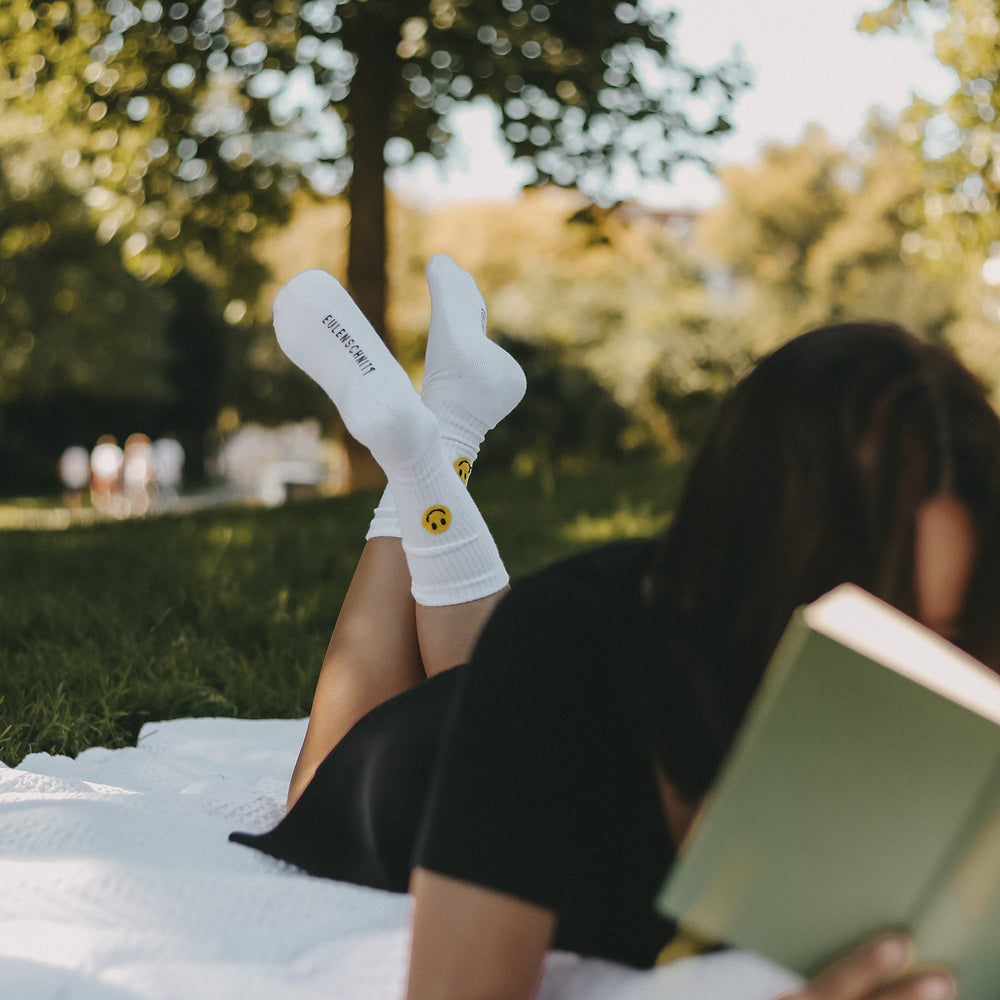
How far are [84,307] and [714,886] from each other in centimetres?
1538

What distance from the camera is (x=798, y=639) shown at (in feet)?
2.69

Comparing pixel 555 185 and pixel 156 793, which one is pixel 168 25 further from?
pixel 156 793

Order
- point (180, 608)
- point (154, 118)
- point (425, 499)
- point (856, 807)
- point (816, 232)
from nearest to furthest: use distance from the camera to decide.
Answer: point (856, 807)
point (425, 499)
point (180, 608)
point (154, 118)
point (816, 232)

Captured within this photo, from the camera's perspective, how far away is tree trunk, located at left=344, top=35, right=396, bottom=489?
25.7 feet

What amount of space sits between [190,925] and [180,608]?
2755 millimetres

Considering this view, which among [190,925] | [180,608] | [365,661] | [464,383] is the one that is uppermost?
[464,383]

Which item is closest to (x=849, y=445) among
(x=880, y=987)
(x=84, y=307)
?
(x=880, y=987)

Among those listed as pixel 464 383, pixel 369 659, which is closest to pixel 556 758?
pixel 369 659

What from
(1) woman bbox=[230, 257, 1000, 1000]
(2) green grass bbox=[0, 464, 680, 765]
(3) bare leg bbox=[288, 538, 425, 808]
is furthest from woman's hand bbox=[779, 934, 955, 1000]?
(2) green grass bbox=[0, 464, 680, 765]

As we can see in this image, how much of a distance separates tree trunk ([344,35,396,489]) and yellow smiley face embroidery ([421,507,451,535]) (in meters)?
6.22

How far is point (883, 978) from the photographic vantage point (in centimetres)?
93

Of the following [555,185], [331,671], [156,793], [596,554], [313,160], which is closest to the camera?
[596,554]

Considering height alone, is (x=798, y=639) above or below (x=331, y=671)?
above

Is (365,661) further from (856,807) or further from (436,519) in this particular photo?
(856,807)
